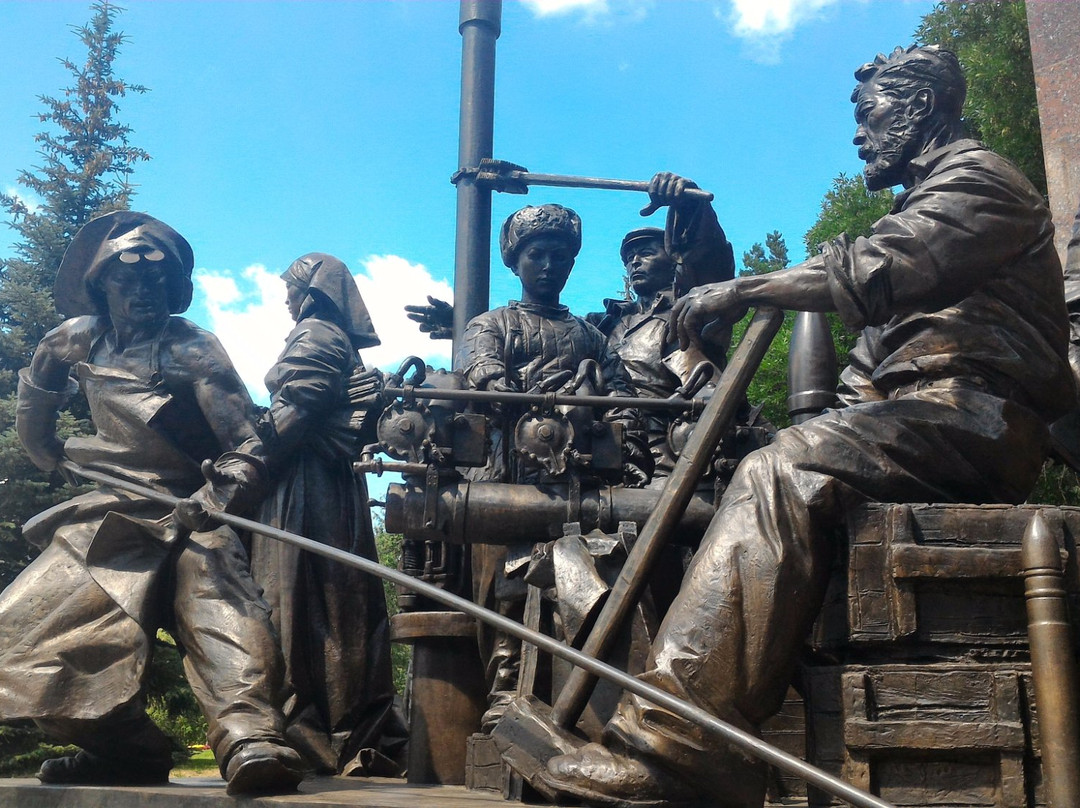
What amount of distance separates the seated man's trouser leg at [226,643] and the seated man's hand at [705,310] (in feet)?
6.63

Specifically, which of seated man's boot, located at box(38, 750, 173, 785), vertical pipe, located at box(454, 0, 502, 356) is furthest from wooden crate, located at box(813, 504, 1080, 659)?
vertical pipe, located at box(454, 0, 502, 356)

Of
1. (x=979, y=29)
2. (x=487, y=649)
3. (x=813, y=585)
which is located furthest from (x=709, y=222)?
(x=979, y=29)

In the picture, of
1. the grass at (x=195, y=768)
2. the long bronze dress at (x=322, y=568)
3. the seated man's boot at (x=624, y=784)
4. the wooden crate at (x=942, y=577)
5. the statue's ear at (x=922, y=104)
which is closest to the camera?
the seated man's boot at (x=624, y=784)

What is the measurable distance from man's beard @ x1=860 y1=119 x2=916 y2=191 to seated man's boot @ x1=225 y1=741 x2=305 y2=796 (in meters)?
3.09

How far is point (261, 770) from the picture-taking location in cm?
399

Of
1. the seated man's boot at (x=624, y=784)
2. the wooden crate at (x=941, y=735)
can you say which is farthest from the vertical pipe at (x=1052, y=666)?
the seated man's boot at (x=624, y=784)

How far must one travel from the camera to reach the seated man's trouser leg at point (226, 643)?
168 inches

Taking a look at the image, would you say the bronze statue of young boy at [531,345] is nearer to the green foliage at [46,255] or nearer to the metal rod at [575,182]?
the metal rod at [575,182]

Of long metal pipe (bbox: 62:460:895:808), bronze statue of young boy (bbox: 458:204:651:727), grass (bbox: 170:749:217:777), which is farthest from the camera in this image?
grass (bbox: 170:749:217:777)

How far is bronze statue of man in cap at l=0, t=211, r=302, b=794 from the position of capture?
439 centimetres

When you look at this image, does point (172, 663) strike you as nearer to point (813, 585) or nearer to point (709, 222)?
point (709, 222)

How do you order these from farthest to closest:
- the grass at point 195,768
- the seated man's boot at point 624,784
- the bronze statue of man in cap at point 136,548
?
the grass at point 195,768, the bronze statue of man in cap at point 136,548, the seated man's boot at point 624,784

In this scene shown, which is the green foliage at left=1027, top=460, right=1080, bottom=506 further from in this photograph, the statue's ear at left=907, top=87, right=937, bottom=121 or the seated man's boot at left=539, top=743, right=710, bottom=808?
the seated man's boot at left=539, top=743, right=710, bottom=808

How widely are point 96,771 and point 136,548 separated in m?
0.88
